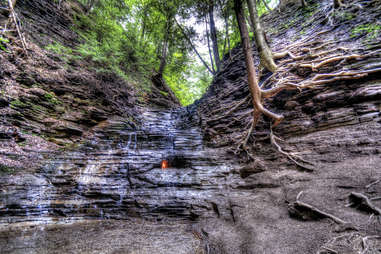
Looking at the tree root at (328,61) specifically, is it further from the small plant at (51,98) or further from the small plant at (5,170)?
the small plant at (5,170)

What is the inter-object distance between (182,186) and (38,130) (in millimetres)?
4862

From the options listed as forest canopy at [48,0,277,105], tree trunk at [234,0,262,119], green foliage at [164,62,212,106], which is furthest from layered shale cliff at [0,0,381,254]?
green foliage at [164,62,212,106]

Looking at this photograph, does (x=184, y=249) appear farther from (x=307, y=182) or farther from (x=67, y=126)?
(x=67, y=126)

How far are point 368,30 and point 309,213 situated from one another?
19.6 feet

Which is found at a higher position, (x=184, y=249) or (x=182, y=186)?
(x=182, y=186)

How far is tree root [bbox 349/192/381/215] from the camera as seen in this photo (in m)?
2.52

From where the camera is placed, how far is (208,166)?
573 cm

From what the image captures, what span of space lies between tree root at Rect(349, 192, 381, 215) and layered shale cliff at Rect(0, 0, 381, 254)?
0.02 m

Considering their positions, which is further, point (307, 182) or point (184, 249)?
point (307, 182)

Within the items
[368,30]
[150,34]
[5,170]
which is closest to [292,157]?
[368,30]

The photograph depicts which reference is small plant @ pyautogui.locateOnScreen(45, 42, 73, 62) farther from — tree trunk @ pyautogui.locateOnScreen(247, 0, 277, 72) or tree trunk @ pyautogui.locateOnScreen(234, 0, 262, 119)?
tree trunk @ pyautogui.locateOnScreen(247, 0, 277, 72)

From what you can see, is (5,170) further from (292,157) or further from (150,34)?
(150,34)

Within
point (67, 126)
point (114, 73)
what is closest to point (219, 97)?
point (114, 73)

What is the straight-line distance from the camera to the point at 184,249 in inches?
134
